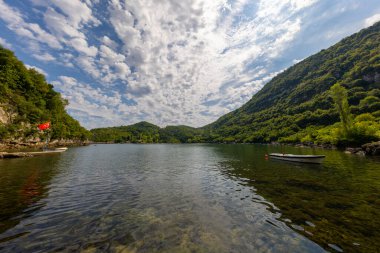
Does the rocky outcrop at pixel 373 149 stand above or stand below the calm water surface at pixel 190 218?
above

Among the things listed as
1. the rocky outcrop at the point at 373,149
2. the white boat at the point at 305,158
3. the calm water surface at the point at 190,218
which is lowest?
the calm water surface at the point at 190,218

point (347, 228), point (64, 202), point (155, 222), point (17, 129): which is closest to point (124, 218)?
point (155, 222)

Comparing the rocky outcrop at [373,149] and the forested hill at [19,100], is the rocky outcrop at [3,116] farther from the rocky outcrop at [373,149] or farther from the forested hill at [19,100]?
the rocky outcrop at [373,149]

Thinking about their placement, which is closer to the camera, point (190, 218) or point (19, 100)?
point (190, 218)

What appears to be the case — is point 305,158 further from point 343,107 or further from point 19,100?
point 19,100

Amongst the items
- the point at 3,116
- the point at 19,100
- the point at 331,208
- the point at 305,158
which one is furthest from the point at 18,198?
the point at 19,100

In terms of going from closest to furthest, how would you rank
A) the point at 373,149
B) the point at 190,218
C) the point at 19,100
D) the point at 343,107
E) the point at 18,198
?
the point at 190,218 → the point at 18,198 → the point at 373,149 → the point at 343,107 → the point at 19,100

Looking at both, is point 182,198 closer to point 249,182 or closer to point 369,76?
point 249,182

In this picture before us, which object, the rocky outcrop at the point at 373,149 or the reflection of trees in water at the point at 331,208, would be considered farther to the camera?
the rocky outcrop at the point at 373,149

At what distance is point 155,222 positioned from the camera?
42.9 ft

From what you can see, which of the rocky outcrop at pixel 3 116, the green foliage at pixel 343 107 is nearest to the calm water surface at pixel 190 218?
the green foliage at pixel 343 107

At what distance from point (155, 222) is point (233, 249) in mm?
6003

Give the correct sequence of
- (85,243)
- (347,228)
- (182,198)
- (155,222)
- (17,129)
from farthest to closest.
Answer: (17,129) → (182,198) → (155,222) → (347,228) → (85,243)

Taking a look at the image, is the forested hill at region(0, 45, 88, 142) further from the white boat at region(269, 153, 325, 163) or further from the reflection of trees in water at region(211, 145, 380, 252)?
the white boat at region(269, 153, 325, 163)
